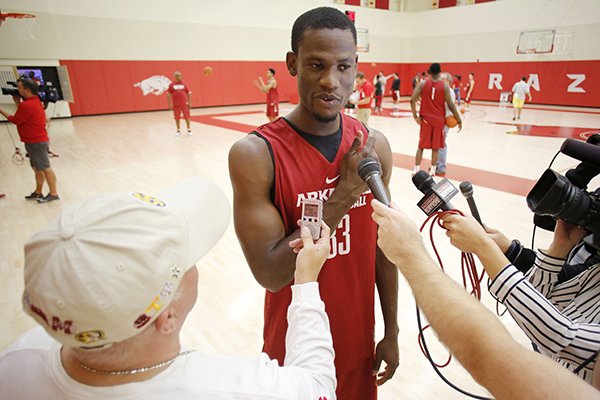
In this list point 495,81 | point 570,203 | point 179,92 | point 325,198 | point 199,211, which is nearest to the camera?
point 199,211

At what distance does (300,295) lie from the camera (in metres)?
0.96

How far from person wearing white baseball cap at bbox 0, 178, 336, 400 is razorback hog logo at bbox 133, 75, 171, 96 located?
51.9ft

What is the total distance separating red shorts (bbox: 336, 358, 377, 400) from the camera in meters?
1.44

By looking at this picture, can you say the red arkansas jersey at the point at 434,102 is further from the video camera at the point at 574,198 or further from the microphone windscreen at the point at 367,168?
the microphone windscreen at the point at 367,168

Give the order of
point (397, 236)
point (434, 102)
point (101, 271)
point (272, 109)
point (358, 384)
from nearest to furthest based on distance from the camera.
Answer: point (101, 271)
point (397, 236)
point (358, 384)
point (434, 102)
point (272, 109)

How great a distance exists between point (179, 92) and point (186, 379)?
9938 mm

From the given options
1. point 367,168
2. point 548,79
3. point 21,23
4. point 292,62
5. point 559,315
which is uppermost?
point 21,23

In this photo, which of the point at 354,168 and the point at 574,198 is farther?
the point at 354,168

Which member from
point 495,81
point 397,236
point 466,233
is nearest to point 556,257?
point 466,233

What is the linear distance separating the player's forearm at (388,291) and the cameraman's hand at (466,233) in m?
0.42

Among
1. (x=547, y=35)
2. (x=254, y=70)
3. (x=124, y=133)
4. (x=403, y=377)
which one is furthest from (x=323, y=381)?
(x=547, y=35)

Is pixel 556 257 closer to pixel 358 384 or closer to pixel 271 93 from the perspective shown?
pixel 358 384

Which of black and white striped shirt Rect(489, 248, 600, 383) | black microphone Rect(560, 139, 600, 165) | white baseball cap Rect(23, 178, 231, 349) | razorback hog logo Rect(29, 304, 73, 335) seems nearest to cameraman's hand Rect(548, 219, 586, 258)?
black and white striped shirt Rect(489, 248, 600, 383)

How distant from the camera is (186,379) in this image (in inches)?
27.4
